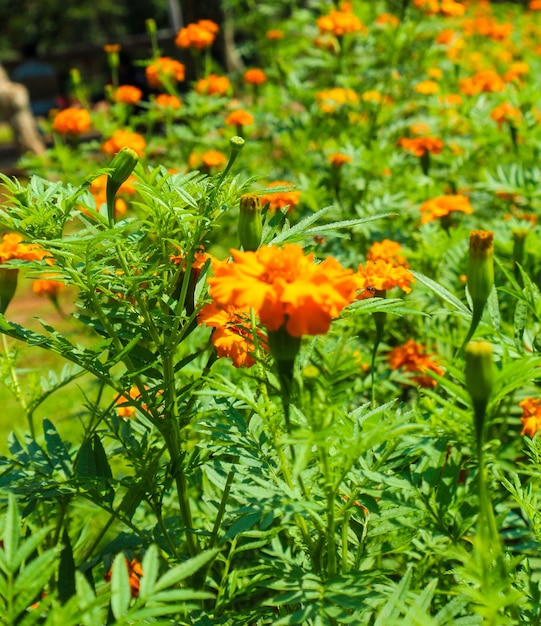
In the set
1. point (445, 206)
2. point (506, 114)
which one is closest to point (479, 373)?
point (445, 206)

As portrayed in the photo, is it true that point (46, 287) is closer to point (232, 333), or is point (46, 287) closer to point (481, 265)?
point (232, 333)

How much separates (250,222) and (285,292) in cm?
23

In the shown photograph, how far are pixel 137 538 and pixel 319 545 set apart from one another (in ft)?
1.18

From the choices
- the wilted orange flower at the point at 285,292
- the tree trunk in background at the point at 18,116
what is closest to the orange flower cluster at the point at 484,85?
the wilted orange flower at the point at 285,292

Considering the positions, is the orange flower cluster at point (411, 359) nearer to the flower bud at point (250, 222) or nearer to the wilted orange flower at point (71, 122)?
the flower bud at point (250, 222)

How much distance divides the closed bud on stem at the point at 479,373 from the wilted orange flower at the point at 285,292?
0.41 ft

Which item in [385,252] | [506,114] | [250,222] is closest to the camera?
[250,222]

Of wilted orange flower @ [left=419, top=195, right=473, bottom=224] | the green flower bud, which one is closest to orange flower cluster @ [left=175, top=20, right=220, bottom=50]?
wilted orange flower @ [left=419, top=195, right=473, bottom=224]

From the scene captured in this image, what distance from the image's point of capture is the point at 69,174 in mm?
2254

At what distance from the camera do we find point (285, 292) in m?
0.64

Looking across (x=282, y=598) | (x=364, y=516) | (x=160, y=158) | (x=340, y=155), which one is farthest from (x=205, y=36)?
(x=282, y=598)

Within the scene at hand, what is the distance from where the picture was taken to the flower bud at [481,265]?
87cm

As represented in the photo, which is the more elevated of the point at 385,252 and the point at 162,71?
the point at 162,71

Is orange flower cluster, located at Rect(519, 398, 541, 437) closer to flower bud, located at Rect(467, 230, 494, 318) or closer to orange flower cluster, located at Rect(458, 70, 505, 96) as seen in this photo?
flower bud, located at Rect(467, 230, 494, 318)
